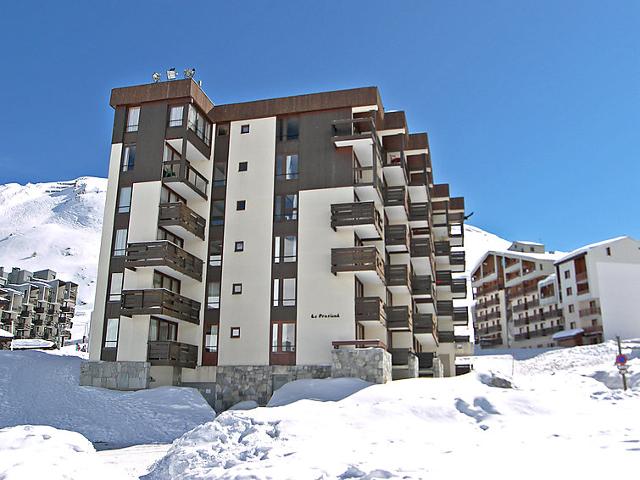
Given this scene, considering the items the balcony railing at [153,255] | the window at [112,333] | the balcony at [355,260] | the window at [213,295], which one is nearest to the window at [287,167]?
the balcony at [355,260]

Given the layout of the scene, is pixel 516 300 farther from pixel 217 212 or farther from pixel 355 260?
pixel 217 212

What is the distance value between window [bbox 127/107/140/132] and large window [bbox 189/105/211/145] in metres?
3.52

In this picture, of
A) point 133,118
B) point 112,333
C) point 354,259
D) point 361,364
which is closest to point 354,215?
point 354,259

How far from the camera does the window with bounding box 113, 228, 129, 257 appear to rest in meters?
38.4

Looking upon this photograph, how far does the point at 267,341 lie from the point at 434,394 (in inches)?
546

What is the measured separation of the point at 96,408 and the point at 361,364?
550 inches

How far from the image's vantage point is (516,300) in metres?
96.6

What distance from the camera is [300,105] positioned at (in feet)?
135

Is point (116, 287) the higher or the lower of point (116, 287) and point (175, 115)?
the lower

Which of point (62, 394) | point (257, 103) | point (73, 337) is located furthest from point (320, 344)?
point (73, 337)

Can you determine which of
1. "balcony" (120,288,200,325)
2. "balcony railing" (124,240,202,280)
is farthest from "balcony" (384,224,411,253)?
"balcony" (120,288,200,325)

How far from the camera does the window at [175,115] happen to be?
40006 mm

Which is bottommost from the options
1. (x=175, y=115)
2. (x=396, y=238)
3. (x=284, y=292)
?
(x=284, y=292)

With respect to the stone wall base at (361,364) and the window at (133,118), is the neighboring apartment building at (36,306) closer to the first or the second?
the window at (133,118)
